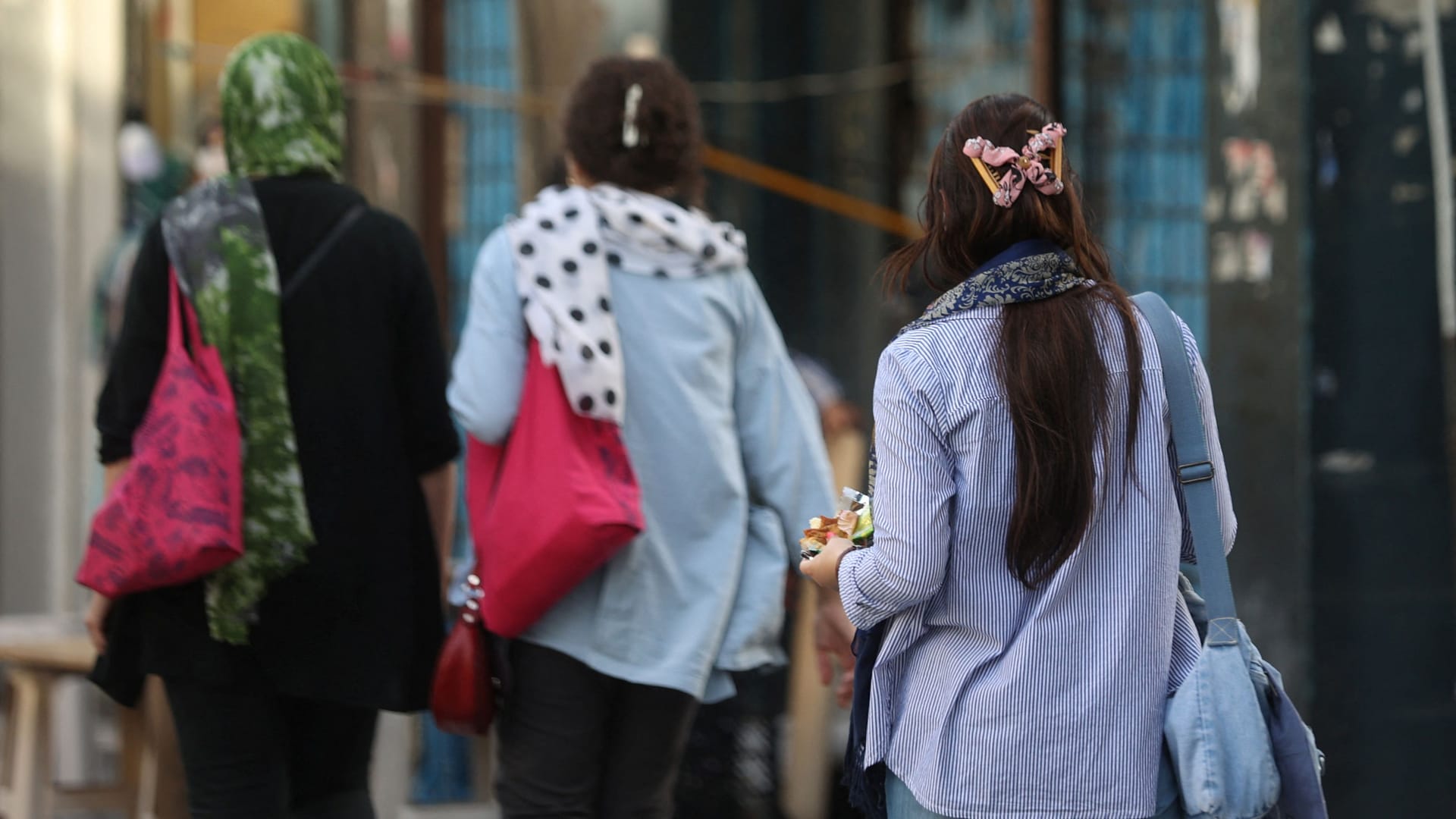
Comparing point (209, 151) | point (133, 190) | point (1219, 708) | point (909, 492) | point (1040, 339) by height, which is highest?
point (209, 151)

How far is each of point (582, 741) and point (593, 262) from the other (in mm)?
838

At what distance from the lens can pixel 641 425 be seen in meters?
2.90

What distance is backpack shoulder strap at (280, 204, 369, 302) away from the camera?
278cm

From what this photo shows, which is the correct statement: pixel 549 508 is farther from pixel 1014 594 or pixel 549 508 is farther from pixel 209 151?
pixel 209 151

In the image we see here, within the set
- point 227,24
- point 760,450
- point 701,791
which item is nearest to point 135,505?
point 760,450

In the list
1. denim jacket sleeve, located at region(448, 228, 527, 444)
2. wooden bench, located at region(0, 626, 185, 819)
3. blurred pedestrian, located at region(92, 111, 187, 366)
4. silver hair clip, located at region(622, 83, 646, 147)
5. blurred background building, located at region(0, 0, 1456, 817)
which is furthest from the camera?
blurred pedestrian, located at region(92, 111, 187, 366)

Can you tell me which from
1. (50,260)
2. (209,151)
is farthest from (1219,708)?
(50,260)

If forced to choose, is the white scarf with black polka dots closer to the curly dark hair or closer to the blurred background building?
the curly dark hair

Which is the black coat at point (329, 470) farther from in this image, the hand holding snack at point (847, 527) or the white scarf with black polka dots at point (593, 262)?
the hand holding snack at point (847, 527)

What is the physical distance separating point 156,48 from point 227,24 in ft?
0.84

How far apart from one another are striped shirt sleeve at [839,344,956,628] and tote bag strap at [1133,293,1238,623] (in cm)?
28

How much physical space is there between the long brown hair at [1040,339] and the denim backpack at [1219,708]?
66 mm

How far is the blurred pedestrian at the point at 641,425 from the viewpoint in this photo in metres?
2.84

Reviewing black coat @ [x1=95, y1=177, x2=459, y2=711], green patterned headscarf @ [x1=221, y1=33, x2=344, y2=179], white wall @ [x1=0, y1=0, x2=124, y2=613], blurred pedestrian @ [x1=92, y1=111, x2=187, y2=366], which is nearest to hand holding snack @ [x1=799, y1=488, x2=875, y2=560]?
black coat @ [x1=95, y1=177, x2=459, y2=711]
